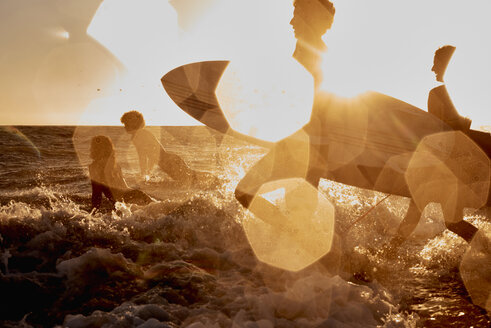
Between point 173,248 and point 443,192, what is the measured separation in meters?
3.40

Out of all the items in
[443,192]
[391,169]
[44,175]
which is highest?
[391,169]

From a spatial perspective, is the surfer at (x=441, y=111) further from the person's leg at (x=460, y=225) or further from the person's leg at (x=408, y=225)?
the person's leg at (x=460, y=225)

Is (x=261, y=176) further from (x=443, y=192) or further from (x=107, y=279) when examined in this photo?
(x=443, y=192)

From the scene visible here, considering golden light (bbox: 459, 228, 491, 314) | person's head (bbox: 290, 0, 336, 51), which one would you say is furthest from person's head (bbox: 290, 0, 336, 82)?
golden light (bbox: 459, 228, 491, 314)

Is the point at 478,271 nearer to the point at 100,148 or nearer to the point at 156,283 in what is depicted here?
the point at 156,283

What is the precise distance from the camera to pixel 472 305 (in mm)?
3094

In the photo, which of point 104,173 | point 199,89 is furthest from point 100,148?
point 199,89

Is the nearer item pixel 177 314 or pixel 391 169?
pixel 177 314

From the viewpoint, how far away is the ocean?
2727 millimetres

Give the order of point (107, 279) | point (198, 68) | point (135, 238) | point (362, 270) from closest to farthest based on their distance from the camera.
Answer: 1. point (107, 279)
2. point (362, 270)
3. point (135, 238)
4. point (198, 68)

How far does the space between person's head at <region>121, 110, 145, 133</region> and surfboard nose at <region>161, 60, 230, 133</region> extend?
126cm

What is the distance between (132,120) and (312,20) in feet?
13.2

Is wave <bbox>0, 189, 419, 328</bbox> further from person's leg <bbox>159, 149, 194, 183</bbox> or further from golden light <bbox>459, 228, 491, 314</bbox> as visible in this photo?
person's leg <bbox>159, 149, 194, 183</bbox>

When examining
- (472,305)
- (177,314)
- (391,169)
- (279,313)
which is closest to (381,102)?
(391,169)
